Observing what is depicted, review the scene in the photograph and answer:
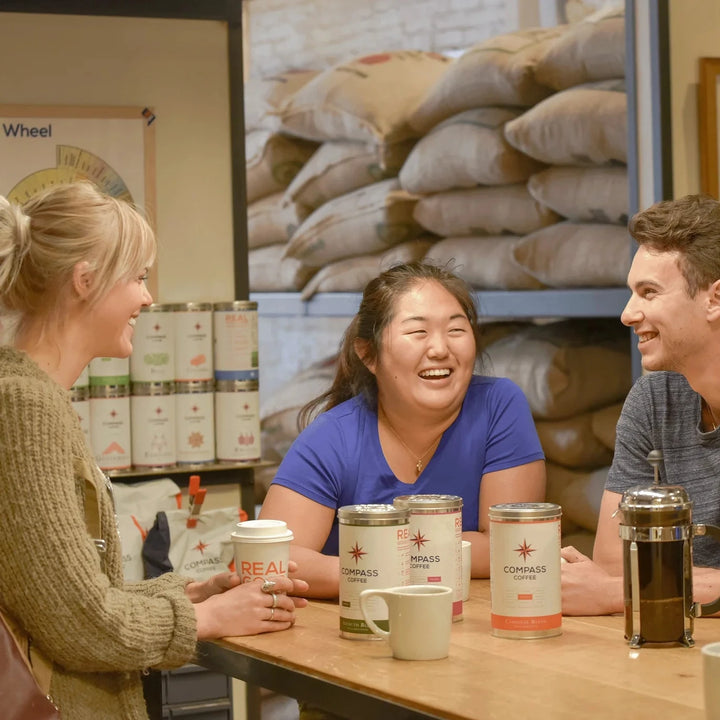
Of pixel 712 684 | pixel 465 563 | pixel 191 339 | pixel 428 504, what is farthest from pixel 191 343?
pixel 712 684

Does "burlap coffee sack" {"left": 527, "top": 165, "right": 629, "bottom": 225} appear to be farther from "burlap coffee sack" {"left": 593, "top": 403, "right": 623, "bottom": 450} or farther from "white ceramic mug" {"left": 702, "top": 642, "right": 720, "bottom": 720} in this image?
"white ceramic mug" {"left": 702, "top": 642, "right": 720, "bottom": 720}

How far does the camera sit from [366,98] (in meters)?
5.26

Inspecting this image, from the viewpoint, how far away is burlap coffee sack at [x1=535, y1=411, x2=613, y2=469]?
4484 millimetres

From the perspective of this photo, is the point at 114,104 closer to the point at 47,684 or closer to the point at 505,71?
the point at 505,71

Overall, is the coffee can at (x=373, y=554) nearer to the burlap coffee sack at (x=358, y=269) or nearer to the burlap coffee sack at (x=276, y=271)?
the burlap coffee sack at (x=358, y=269)

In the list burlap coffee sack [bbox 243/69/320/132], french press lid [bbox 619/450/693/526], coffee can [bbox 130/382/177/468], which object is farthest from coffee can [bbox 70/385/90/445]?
burlap coffee sack [bbox 243/69/320/132]

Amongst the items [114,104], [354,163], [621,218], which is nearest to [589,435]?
[621,218]

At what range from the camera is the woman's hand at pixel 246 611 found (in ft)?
6.34

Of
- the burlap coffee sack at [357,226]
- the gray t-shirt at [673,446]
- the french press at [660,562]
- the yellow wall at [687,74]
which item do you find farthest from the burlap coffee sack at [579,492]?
the french press at [660,562]

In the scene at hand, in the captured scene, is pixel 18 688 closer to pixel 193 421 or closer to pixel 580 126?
pixel 193 421

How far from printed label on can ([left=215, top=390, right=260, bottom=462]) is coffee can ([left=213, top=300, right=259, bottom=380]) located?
0.06 meters

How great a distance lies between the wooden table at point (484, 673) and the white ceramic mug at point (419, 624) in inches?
0.6

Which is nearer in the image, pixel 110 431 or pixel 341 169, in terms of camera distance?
pixel 110 431

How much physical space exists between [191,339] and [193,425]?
0.81ft
